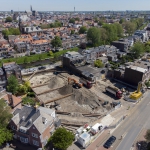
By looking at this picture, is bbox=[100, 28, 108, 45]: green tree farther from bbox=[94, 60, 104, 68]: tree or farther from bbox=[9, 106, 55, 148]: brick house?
bbox=[9, 106, 55, 148]: brick house

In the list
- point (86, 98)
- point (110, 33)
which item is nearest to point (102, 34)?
point (110, 33)

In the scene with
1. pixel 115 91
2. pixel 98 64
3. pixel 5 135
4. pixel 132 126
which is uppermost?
pixel 98 64

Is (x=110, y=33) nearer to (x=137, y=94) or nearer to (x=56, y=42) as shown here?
(x=56, y=42)

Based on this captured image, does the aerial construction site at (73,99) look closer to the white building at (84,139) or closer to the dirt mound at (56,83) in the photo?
the dirt mound at (56,83)

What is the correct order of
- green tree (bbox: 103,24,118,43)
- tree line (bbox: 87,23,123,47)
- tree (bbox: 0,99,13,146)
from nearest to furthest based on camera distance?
1. tree (bbox: 0,99,13,146)
2. tree line (bbox: 87,23,123,47)
3. green tree (bbox: 103,24,118,43)

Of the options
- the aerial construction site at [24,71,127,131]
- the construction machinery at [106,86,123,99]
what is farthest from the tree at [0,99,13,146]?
the construction machinery at [106,86,123,99]

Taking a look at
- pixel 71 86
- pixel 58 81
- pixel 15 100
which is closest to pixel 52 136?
pixel 15 100
